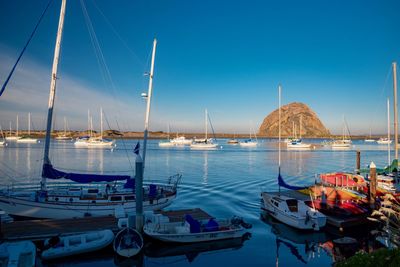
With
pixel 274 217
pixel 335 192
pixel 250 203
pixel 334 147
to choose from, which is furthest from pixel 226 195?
pixel 334 147

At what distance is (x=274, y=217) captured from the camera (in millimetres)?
25781

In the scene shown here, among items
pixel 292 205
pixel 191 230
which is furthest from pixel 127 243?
pixel 292 205

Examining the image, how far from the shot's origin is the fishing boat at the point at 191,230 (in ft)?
62.2

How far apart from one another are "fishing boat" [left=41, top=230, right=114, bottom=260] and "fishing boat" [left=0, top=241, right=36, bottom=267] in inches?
62.9

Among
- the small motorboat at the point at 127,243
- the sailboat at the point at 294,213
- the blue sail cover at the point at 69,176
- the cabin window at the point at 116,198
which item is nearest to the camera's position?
the small motorboat at the point at 127,243

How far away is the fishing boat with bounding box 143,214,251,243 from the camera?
62.2ft

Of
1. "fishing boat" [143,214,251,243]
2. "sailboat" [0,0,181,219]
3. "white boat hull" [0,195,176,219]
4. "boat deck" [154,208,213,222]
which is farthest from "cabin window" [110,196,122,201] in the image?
"fishing boat" [143,214,251,243]

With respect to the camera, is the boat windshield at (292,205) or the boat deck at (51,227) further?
the boat windshield at (292,205)

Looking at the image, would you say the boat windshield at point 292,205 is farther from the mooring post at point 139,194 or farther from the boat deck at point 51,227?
the boat deck at point 51,227

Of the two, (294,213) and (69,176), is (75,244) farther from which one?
(294,213)

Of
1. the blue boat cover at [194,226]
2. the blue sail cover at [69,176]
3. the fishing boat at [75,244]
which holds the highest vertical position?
the blue sail cover at [69,176]

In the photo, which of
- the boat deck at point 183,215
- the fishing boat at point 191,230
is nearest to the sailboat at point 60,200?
the boat deck at point 183,215

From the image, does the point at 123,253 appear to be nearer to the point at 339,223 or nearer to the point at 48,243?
the point at 48,243

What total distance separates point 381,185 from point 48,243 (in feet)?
97.7
